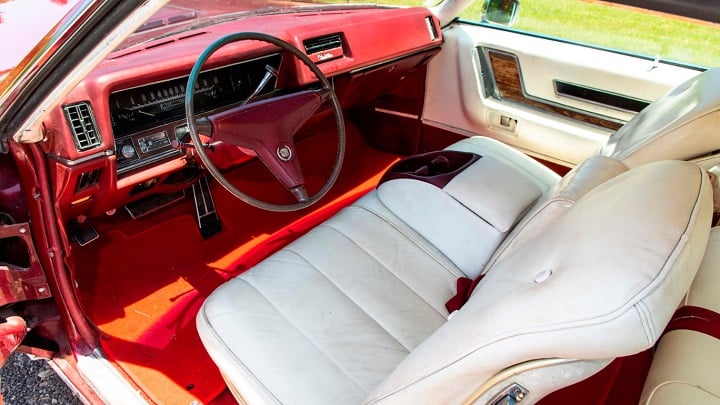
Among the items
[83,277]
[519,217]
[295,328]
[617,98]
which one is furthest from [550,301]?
[83,277]

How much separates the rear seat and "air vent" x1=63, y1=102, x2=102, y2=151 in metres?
1.33

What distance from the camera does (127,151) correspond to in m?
1.59

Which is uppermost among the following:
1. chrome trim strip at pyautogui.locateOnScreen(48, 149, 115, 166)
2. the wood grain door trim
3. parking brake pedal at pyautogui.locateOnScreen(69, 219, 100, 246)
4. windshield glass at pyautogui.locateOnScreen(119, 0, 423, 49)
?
windshield glass at pyautogui.locateOnScreen(119, 0, 423, 49)

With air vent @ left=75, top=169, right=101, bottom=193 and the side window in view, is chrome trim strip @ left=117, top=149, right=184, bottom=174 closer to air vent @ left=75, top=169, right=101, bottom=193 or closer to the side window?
air vent @ left=75, top=169, right=101, bottom=193

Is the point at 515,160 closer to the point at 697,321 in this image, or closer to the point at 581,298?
the point at 697,321

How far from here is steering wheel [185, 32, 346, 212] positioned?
4.54 ft

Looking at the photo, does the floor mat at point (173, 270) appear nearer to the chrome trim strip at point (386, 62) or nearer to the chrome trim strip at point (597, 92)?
the chrome trim strip at point (386, 62)

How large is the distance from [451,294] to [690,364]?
29.0 inches

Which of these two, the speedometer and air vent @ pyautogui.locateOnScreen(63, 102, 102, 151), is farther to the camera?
the speedometer

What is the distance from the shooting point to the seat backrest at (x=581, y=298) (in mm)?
683

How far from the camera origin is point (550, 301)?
0.74 m

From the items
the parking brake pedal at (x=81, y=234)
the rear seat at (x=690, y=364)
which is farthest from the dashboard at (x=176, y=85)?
the rear seat at (x=690, y=364)

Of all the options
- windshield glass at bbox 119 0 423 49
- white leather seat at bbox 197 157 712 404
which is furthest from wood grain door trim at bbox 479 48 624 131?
windshield glass at bbox 119 0 423 49

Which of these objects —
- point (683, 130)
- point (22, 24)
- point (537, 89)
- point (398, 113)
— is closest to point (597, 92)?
point (537, 89)
